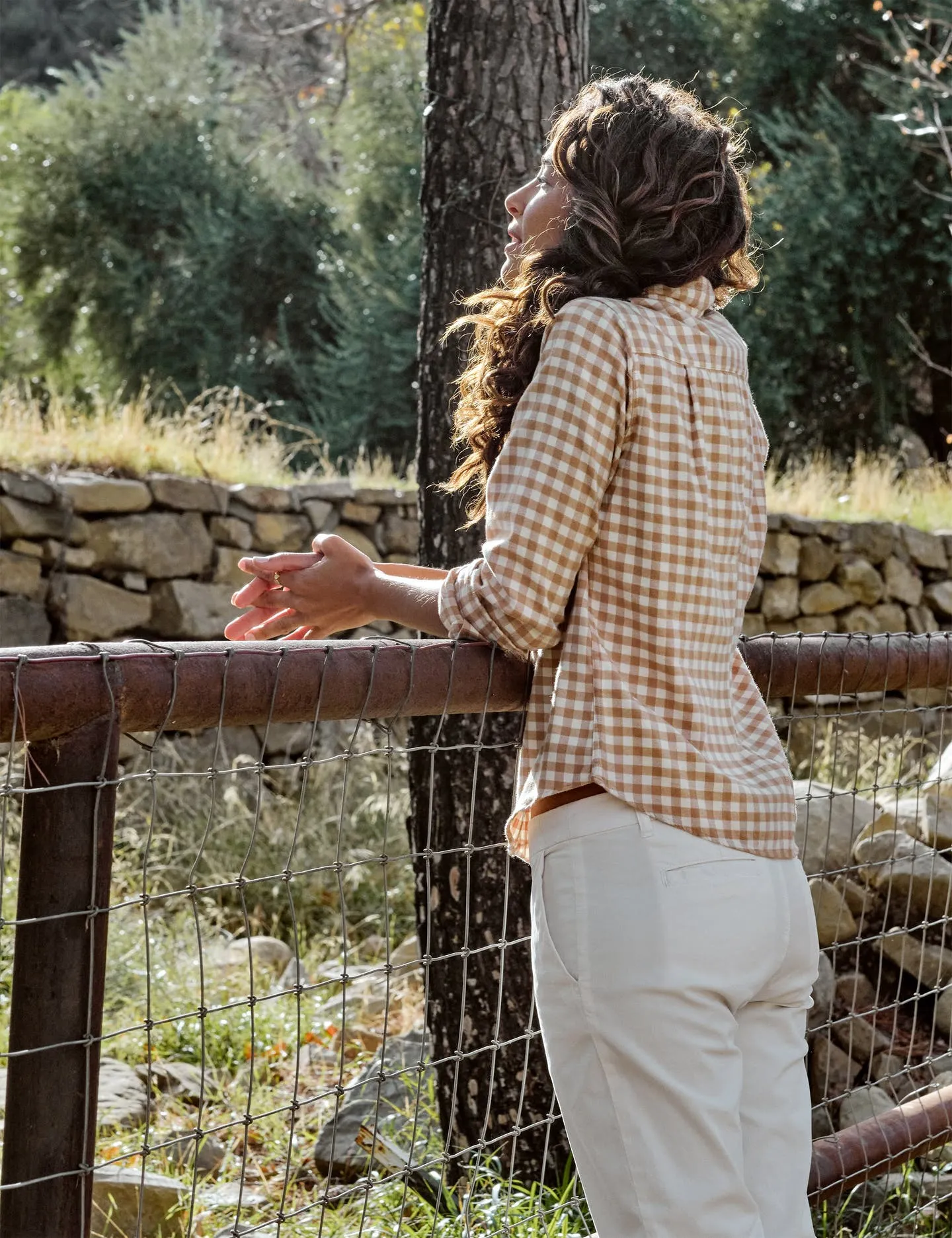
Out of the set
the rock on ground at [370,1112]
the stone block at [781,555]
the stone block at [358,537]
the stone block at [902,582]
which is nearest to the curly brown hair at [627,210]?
the rock on ground at [370,1112]

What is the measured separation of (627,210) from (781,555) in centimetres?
710

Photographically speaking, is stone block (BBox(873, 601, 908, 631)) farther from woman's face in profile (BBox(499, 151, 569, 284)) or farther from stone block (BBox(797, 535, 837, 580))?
woman's face in profile (BBox(499, 151, 569, 284))

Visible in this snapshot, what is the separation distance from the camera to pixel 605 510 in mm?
1494

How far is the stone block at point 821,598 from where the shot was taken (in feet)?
28.5

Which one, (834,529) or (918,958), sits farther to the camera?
(834,529)

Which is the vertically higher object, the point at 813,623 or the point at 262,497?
the point at 262,497

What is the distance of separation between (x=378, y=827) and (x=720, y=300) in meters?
4.50

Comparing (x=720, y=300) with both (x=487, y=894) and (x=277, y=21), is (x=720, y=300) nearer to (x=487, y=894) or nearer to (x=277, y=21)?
(x=487, y=894)

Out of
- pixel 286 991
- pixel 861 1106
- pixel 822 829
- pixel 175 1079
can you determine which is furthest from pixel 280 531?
pixel 286 991

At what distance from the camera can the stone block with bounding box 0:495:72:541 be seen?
242 inches

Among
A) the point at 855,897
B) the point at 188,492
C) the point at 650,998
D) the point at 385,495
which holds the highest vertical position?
the point at 650,998

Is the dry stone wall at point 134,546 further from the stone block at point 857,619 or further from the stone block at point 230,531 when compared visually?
the stone block at point 857,619

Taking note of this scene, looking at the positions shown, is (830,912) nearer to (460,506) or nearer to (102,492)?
(460,506)

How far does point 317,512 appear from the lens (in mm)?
7367
